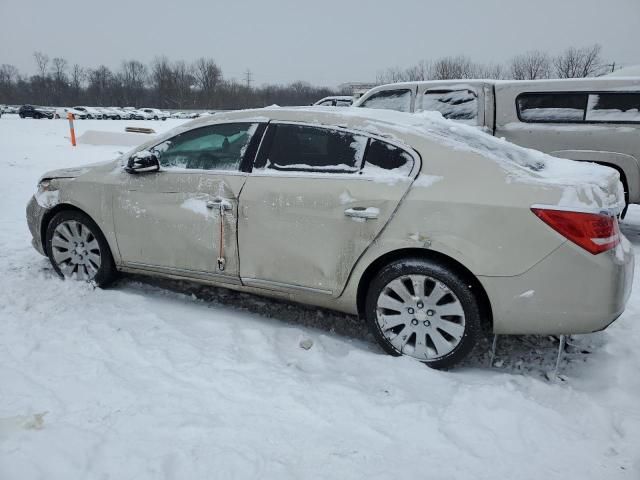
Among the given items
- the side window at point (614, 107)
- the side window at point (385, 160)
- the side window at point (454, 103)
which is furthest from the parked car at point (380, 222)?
the side window at point (454, 103)

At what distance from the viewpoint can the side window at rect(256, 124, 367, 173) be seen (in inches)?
121

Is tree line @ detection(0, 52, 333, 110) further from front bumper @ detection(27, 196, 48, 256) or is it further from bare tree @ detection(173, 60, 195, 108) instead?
front bumper @ detection(27, 196, 48, 256)

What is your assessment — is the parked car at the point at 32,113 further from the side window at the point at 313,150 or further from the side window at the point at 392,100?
the side window at the point at 313,150

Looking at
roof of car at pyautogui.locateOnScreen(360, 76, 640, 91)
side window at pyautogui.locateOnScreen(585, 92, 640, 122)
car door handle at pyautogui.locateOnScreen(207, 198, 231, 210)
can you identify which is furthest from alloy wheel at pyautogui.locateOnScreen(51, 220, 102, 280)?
side window at pyautogui.locateOnScreen(585, 92, 640, 122)

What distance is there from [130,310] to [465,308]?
8.13 feet

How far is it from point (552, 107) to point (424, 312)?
4495 millimetres

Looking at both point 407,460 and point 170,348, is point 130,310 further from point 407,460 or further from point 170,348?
point 407,460

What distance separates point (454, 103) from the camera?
6.64 m

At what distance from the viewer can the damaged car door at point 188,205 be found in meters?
3.35

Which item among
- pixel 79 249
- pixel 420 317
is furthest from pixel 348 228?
pixel 79 249

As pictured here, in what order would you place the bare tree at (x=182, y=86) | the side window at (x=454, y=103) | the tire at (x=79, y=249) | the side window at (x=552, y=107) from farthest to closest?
the bare tree at (x=182, y=86) → the side window at (x=454, y=103) → the side window at (x=552, y=107) → the tire at (x=79, y=249)

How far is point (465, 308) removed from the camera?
9.00ft

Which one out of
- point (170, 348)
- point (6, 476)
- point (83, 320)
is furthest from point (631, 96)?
point (6, 476)

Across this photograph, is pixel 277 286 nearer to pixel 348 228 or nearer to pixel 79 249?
pixel 348 228
